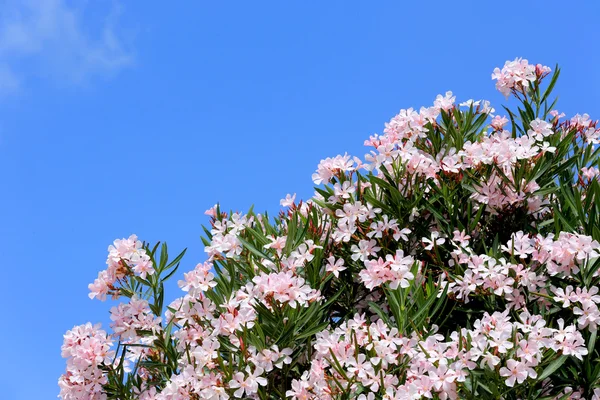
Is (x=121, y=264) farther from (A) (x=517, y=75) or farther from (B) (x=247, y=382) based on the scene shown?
(A) (x=517, y=75)

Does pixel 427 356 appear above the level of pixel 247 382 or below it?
below

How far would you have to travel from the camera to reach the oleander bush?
11.4ft

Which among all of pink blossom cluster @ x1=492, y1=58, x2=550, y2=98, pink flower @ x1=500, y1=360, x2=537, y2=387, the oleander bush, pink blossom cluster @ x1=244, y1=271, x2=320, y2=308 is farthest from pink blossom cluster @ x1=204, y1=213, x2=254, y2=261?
pink blossom cluster @ x1=492, y1=58, x2=550, y2=98

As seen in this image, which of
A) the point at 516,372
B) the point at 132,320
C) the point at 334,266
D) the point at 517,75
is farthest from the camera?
the point at 517,75

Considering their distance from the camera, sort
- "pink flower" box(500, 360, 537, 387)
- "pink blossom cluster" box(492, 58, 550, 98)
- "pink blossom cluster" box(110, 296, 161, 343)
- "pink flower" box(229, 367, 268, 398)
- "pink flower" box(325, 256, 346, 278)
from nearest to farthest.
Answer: "pink flower" box(500, 360, 537, 387) → "pink flower" box(229, 367, 268, 398) → "pink flower" box(325, 256, 346, 278) → "pink blossom cluster" box(110, 296, 161, 343) → "pink blossom cluster" box(492, 58, 550, 98)

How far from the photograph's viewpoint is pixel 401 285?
12.1 feet

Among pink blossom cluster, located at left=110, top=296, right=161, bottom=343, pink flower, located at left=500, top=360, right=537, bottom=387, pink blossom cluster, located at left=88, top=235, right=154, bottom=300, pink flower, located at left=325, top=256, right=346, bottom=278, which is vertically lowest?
pink flower, located at left=500, top=360, right=537, bottom=387

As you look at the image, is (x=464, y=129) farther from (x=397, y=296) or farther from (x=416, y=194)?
(x=397, y=296)

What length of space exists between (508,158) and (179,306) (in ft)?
6.32

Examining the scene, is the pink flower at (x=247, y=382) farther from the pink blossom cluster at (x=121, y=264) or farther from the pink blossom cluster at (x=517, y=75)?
the pink blossom cluster at (x=517, y=75)

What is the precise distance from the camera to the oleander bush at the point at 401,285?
3486 millimetres

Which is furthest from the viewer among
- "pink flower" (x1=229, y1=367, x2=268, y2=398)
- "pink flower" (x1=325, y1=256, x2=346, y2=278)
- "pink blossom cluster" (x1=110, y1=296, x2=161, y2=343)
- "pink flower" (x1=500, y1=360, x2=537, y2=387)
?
"pink blossom cluster" (x1=110, y1=296, x2=161, y2=343)

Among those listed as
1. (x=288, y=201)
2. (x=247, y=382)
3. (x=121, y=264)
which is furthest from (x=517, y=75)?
(x=121, y=264)

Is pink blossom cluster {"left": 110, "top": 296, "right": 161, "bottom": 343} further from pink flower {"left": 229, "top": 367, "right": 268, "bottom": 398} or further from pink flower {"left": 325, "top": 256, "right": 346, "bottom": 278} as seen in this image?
pink flower {"left": 325, "top": 256, "right": 346, "bottom": 278}
